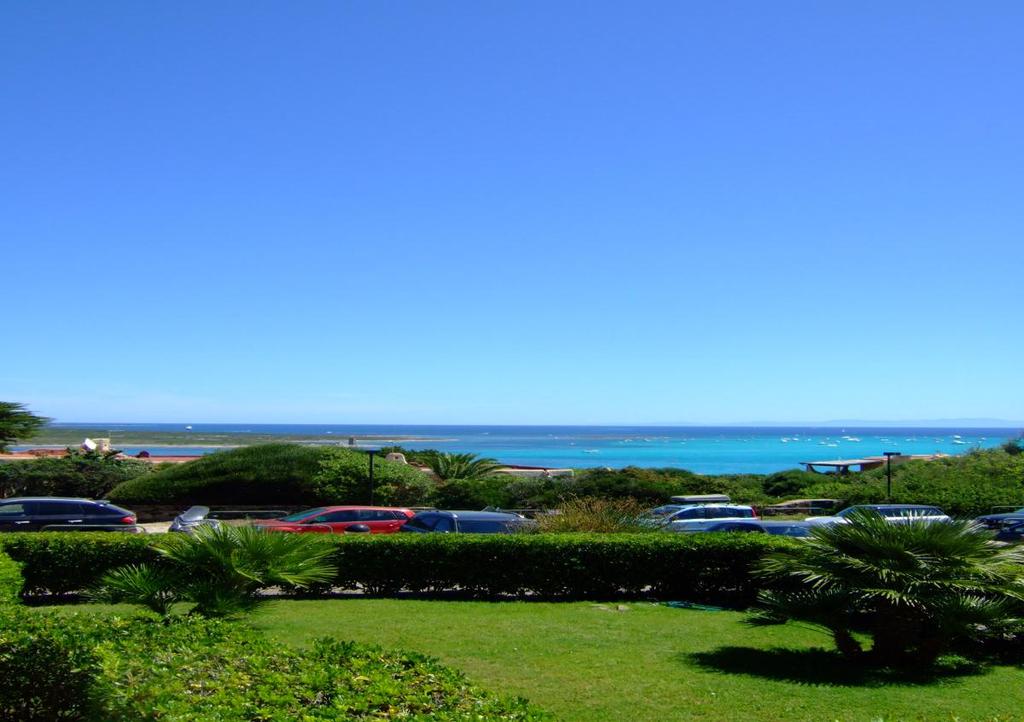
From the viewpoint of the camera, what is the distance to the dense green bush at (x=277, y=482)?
29.7 metres

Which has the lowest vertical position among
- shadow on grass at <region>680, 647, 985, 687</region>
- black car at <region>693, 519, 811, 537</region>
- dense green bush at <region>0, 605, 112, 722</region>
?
shadow on grass at <region>680, 647, 985, 687</region>

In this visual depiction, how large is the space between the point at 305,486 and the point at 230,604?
21.5m

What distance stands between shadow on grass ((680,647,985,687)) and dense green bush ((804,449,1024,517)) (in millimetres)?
20480

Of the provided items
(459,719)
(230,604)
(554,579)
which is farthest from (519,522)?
(459,719)

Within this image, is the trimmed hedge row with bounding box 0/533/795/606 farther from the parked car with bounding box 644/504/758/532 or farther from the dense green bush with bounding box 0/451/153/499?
the dense green bush with bounding box 0/451/153/499

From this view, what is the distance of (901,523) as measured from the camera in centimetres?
1010

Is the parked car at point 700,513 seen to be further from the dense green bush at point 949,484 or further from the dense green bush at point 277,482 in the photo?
the dense green bush at point 277,482

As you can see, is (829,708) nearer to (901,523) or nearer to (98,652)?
(901,523)

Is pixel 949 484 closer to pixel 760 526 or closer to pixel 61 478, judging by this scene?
pixel 760 526

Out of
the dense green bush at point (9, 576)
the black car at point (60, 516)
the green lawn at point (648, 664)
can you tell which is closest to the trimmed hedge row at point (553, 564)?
the green lawn at point (648, 664)

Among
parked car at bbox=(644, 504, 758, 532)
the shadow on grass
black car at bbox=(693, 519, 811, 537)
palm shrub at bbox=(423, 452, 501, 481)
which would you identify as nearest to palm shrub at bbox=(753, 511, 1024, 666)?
the shadow on grass

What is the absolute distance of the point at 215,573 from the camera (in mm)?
10039

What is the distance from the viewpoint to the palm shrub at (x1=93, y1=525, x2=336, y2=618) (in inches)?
376

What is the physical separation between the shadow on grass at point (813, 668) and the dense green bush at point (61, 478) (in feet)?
87.8
